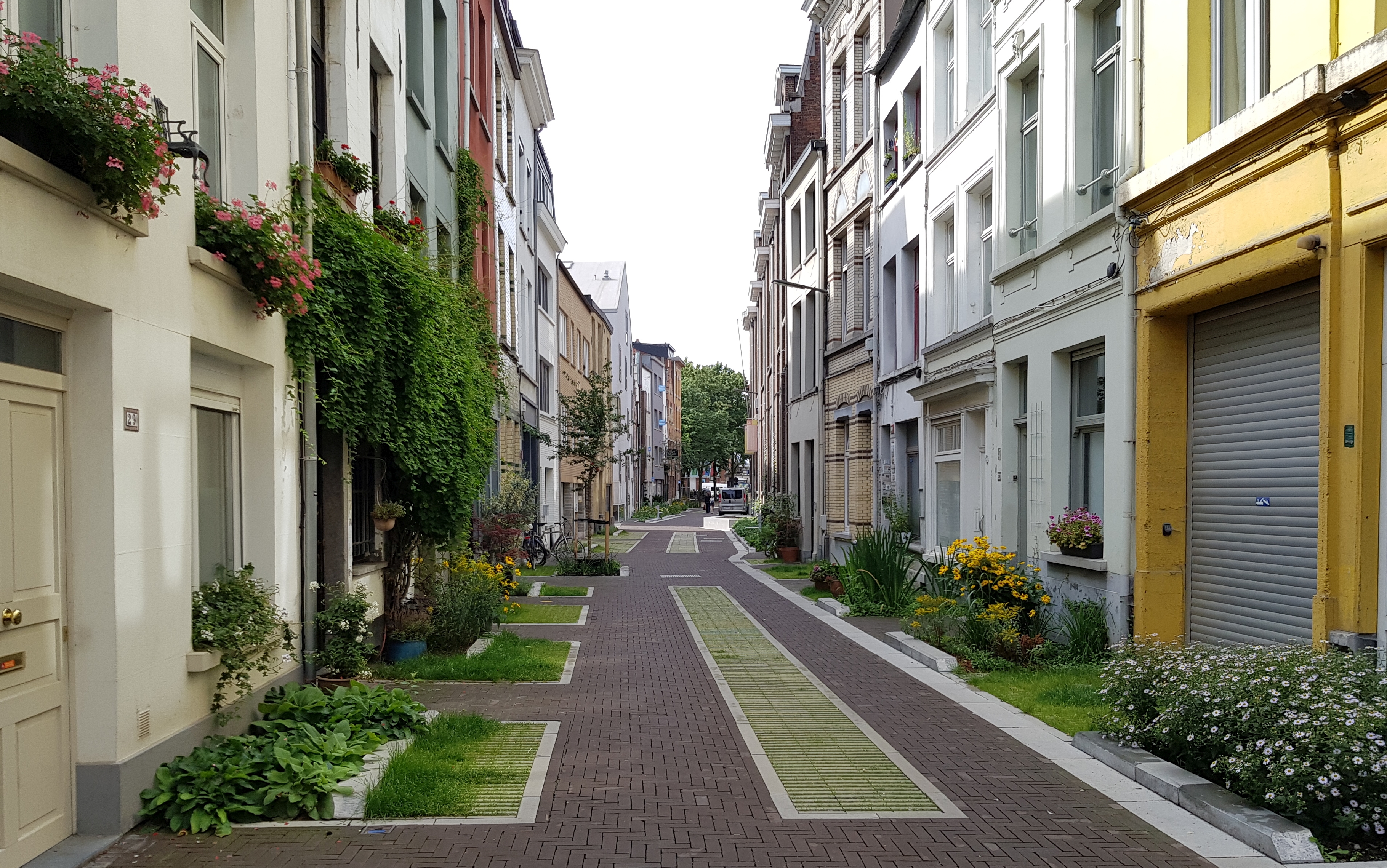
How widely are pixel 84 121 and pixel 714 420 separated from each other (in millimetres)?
89754

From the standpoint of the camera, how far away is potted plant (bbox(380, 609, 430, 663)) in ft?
35.2

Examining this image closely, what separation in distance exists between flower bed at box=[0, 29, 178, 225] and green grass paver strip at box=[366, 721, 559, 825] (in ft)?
11.1

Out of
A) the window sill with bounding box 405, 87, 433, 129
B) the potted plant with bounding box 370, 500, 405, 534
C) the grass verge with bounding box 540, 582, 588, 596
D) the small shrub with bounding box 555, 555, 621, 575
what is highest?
the window sill with bounding box 405, 87, 433, 129

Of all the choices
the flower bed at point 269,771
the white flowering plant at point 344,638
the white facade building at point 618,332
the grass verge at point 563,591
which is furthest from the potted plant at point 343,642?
the white facade building at point 618,332

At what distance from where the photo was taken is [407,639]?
1087 cm

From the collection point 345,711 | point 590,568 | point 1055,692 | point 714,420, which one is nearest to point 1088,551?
point 1055,692

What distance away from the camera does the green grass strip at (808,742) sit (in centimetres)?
636

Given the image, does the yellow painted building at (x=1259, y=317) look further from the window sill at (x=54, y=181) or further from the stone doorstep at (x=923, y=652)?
the window sill at (x=54, y=181)

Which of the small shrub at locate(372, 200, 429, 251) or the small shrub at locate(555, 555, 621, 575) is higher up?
the small shrub at locate(372, 200, 429, 251)

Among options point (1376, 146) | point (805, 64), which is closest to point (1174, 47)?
point (1376, 146)

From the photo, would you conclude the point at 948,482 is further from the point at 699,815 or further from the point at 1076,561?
the point at 699,815

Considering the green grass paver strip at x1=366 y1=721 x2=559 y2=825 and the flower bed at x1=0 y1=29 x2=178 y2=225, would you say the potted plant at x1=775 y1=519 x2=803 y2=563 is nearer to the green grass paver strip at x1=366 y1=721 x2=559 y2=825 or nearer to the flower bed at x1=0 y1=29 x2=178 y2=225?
the green grass paver strip at x1=366 y1=721 x2=559 y2=825

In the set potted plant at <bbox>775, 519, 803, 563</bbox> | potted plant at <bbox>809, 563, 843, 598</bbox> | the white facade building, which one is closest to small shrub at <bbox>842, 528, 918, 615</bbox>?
potted plant at <bbox>809, 563, 843, 598</bbox>

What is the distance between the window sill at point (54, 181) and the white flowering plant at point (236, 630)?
2472mm
